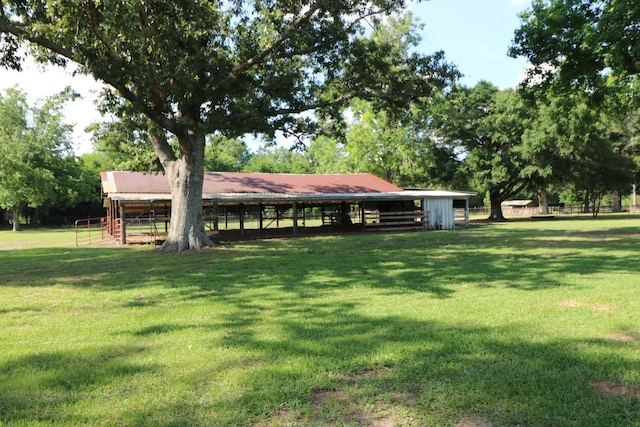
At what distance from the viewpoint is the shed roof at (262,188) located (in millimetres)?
23025

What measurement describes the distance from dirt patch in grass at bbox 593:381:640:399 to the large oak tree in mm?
10219

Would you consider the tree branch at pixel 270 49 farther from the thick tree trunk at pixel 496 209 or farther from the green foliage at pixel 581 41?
the thick tree trunk at pixel 496 209

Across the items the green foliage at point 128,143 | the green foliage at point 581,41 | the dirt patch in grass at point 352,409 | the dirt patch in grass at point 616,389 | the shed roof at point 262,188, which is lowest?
the dirt patch in grass at point 352,409

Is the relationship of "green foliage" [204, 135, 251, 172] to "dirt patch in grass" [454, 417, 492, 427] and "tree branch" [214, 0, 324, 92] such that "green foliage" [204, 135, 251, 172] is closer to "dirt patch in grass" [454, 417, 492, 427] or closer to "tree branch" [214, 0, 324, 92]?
"tree branch" [214, 0, 324, 92]

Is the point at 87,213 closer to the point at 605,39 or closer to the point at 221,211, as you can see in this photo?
the point at 221,211

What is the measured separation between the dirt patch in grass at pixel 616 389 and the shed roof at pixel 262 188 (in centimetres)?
1972

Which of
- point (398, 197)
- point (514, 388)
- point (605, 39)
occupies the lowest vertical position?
point (514, 388)

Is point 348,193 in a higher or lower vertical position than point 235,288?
higher

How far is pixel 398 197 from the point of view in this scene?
2664 cm

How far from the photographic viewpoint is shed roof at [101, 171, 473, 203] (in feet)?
75.5

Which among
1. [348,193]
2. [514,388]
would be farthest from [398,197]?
[514,388]

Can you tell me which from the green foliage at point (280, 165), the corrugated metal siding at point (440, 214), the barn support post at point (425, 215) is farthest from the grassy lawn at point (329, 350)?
the green foliage at point (280, 165)

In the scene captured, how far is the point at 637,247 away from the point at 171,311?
1297 cm

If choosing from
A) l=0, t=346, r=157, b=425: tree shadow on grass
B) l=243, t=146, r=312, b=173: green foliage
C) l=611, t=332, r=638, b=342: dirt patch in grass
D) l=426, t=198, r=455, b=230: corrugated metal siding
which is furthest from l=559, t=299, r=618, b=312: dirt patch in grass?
l=243, t=146, r=312, b=173: green foliage
